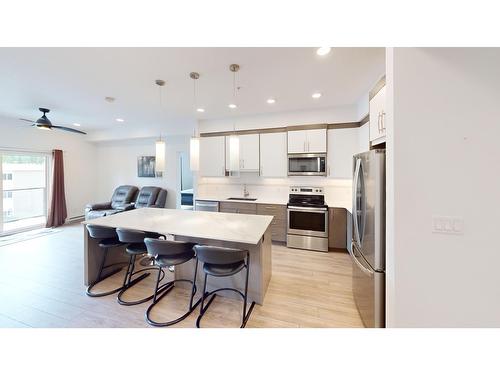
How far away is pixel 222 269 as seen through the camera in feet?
6.14

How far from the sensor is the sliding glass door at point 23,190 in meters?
4.63

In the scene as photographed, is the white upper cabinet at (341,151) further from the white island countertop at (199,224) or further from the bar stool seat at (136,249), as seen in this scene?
the bar stool seat at (136,249)

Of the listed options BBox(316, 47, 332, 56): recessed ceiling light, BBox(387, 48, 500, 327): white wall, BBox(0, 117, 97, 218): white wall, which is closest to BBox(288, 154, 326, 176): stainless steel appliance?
BBox(316, 47, 332, 56): recessed ceiling light

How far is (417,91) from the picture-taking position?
1358 millimetres

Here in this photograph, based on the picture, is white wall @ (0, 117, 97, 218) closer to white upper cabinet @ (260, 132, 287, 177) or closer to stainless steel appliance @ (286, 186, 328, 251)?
white upper cabinet @ (260, 132, 287, 177)

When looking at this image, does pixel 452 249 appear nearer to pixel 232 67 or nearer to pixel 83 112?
pixel 232 67

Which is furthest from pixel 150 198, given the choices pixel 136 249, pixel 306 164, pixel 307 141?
pixel 307 141

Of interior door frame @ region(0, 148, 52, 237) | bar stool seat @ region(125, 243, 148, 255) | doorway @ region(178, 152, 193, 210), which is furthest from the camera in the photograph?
doorway @ region(178, 152, 193, 210)

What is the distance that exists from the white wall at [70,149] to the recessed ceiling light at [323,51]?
6.85 m

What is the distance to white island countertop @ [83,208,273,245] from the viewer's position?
1947 mm

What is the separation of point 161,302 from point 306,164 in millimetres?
3291

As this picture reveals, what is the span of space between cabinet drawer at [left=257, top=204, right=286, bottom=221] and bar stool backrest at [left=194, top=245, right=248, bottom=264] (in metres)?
2.23

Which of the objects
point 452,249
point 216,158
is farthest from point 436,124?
point 216,158

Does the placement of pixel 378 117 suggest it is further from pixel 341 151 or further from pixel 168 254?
pixel 168 254
